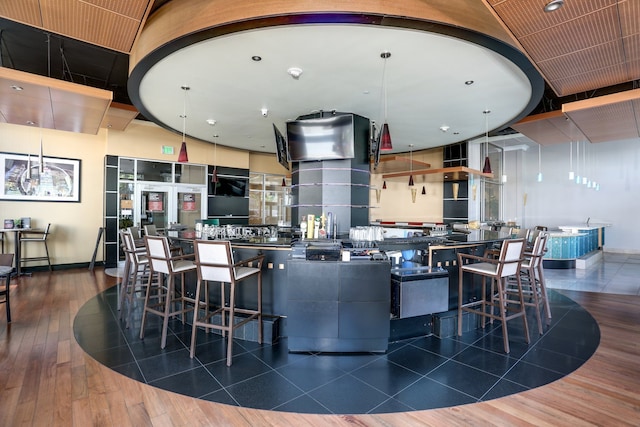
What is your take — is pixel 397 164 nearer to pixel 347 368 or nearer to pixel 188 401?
pixel 347 368

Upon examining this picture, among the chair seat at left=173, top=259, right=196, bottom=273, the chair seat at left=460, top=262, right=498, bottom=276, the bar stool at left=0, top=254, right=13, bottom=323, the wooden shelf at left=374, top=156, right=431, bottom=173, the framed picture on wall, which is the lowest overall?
the bar stool at left=0, top=254, right=13, bottom=323

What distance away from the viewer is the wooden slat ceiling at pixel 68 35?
10.3 ft

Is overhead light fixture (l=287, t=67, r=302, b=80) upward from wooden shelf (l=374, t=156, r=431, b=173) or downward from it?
upward

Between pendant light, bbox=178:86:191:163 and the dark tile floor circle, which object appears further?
pendant light, bbox=178:86:191:163

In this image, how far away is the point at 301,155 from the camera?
235 inches

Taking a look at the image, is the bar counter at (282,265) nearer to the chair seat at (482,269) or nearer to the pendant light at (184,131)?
the chair seat at (482,269)

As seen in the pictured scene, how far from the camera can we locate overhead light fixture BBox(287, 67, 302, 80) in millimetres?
4035

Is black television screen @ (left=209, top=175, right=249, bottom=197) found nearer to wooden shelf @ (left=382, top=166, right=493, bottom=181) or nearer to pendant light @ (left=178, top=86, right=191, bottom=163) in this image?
pendant light @ (left=178, top=86, right=191, bottom=163)

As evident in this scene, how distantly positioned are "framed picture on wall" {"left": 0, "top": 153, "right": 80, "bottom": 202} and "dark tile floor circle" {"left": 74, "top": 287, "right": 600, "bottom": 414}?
5163mm

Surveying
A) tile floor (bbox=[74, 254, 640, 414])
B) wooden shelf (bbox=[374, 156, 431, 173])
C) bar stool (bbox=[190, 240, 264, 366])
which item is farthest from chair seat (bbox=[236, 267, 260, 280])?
wooden shelf (bbox=[374, 156, 431, 173])

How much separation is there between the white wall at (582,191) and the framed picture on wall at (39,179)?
1524 centimetres

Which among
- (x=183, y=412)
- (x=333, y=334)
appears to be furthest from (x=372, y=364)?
(x=183, y=412)

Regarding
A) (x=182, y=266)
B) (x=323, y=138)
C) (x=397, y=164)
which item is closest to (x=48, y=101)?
(x=182, y=266)

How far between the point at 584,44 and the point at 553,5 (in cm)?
107
